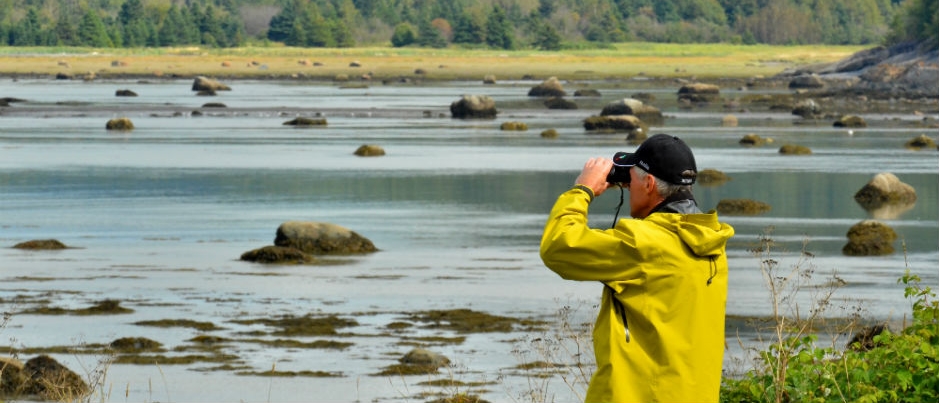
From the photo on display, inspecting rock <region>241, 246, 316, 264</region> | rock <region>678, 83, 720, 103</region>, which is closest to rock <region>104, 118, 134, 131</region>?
rock <region>241, 246, 316, 264</region>

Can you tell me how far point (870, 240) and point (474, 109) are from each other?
126ft

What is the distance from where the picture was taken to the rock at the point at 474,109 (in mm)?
60312

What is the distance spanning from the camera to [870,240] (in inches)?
880

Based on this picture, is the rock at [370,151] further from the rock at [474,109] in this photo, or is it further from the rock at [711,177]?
the rock at [474,109]

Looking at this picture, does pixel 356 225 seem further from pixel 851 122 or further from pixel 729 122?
pixel 851 122

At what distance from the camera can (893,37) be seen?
4574 inches

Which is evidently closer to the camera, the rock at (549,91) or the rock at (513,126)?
the rock at (513,126)

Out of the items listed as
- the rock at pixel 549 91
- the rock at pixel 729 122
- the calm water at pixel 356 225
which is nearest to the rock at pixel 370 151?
the calm water at pixel 356 225

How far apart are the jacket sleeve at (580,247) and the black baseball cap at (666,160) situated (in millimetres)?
311

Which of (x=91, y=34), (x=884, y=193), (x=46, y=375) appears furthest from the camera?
(x=91, y=34)

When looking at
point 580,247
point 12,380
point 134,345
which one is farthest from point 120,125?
point 580,247

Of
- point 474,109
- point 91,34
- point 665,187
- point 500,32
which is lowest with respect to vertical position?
point 500,32

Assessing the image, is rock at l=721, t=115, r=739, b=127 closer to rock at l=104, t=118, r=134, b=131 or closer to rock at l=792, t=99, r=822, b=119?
rock at l=792, t=99, r=822, b=119

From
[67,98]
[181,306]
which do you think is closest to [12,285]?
[181,306]
